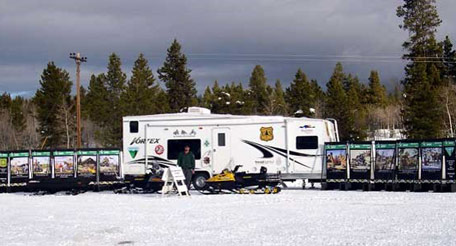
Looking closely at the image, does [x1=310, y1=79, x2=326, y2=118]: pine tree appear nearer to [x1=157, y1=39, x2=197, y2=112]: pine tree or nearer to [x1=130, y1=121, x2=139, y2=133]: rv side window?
[x1=157, y1=39, x2=197, y2=112]: pine tree

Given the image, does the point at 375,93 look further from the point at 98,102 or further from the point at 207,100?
the point at 98,102

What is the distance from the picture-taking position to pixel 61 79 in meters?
61.7

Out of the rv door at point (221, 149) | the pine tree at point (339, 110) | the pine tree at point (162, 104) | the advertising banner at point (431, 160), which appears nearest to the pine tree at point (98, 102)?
the pine tree at point (162, 104)

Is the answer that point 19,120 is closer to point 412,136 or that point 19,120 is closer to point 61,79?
point 61,79

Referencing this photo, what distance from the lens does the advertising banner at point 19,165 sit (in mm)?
25234

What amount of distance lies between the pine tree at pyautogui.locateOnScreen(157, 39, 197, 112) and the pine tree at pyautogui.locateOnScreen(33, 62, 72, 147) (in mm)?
9563

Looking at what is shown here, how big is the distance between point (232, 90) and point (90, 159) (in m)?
54.7

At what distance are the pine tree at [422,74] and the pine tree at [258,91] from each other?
2056 cm

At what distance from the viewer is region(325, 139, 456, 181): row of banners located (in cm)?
2166

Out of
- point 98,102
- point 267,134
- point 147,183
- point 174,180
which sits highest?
point 98,102

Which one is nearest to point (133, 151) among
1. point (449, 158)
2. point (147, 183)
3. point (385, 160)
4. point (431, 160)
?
point (147, 183)

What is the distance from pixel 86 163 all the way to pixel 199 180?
4.59m

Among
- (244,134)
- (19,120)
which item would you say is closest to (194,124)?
(244,134)

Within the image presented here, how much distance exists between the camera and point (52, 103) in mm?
60781
